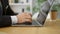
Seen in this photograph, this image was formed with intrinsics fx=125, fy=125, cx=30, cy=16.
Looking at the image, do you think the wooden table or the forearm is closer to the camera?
the wooden table

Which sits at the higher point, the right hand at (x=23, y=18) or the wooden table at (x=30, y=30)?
the right hand at (x=23, y=18)

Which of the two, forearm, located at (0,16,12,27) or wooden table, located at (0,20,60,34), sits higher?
forearm, located at (0,16,12,27)

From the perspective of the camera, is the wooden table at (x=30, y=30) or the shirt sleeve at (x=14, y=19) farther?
the shirt sleeve at (x=14, y=19)

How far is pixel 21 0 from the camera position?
102cm

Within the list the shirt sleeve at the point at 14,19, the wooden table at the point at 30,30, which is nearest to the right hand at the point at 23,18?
the shirt sleeve at the point at 14,19

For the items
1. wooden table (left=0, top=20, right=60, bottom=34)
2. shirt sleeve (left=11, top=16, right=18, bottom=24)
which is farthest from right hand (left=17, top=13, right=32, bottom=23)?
wooden table (left=0, top=20, right=60, bottom=34)

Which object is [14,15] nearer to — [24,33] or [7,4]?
[7,4]

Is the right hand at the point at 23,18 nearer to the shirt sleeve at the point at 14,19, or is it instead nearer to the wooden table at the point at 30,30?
the shirt sleeve at the point at 14,19

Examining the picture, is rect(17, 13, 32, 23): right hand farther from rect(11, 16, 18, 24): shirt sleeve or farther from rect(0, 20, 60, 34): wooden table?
rect(0, 20, 60, 34): wooden table

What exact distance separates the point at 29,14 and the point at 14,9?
130 mm

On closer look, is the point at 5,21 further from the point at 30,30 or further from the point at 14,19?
the point at 30,30

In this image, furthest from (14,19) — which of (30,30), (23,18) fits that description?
(30,30)

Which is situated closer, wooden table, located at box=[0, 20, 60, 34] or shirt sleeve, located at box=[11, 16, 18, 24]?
wooden table, located at box=[0, 20, 60, 34]

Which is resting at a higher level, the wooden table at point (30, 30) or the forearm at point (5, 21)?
the forearm at point (5, 21)
